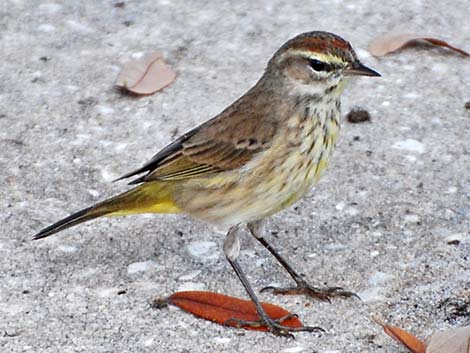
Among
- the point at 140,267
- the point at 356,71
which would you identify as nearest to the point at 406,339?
the point at 356,71

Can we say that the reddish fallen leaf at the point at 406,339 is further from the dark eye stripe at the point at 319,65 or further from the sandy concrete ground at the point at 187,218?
the dark eye stripe at the point at 319,65

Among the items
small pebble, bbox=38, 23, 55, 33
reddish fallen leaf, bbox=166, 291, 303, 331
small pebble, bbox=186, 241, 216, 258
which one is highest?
reddish fallen leaf, bbox=166, 291, 303, 331

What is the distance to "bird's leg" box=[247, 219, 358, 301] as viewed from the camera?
5.35 m

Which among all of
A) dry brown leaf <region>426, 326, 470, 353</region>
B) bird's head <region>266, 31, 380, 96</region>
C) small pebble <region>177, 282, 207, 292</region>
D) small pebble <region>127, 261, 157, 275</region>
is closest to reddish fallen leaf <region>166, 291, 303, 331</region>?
small pebble <region>177, 282, 207, 292</region>

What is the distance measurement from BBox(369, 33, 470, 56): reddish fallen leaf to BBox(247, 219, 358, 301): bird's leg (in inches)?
88.9

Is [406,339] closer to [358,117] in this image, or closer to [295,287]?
[295,287]

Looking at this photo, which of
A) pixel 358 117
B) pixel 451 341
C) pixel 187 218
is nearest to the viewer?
pixel 451 341

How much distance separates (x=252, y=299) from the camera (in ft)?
17.3

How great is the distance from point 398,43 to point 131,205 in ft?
9.28

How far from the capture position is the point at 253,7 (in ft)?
26.6

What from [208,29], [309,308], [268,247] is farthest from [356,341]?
[208,29]

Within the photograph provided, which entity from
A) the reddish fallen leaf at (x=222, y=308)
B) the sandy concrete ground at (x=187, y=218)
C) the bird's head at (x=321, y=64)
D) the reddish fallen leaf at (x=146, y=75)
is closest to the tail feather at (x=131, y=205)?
the sandy concrete ground at (x=187, y=218)

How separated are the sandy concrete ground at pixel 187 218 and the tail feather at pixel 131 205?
238 mm

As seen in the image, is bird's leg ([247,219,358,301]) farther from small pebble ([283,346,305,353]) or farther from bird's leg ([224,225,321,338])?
small pebble ([283,346,305,353])
